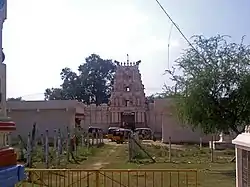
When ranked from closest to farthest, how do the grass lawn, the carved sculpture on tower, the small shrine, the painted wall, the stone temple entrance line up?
1. the carved sculpture on tower
2. the small shrine
3. the grass lawn
4. the painted wall
5. the stone temple entrance

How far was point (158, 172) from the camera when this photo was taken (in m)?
18.2

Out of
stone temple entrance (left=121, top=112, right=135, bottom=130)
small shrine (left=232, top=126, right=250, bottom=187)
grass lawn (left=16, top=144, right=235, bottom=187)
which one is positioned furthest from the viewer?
stone temple entrance (left=121, top=112, right=135, bottom=130)

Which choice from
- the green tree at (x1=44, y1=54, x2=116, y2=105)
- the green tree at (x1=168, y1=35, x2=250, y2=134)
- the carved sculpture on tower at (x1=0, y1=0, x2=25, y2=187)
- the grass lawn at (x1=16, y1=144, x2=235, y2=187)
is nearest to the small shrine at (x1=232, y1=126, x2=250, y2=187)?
the grass lawn at (x1=16, y1=144, x2=235, y2=187)

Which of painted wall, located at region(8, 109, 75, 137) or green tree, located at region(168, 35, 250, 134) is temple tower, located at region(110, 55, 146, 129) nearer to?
painted wall, located at region(8, 109, 75, 137)

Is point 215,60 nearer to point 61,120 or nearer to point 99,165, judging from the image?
point 99,165

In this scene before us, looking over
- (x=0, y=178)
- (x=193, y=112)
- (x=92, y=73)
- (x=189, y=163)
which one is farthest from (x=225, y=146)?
(x=92, y=73)

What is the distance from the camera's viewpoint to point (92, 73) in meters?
79.4

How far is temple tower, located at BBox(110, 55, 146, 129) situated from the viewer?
6031 centimetres

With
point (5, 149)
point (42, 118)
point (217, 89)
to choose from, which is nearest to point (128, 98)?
point (42, 118)

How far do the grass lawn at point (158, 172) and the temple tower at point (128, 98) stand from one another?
89.4 ft

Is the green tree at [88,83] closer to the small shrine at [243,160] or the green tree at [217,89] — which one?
the green tree at [217,89]

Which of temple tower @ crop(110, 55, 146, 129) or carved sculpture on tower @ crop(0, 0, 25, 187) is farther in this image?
temple tower @ crop(110, 55, 146, 129)

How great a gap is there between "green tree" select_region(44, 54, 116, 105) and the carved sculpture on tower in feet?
223

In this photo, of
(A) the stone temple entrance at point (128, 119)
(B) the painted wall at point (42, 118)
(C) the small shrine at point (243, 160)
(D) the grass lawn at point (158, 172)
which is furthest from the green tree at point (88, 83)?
(C) the small shrine at point (243, 160)
